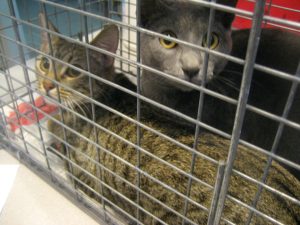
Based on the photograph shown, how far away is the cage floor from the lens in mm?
886

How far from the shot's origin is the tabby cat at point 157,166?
61cm

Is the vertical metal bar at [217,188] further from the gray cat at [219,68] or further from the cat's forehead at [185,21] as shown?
the cat's forehead at [185,21]

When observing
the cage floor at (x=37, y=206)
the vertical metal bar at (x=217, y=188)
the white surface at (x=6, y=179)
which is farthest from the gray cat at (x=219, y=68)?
the white surface at (x=6, y=179)

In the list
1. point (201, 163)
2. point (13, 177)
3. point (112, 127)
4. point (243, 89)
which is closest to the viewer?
point (243, 89)

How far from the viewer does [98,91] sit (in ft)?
3.06

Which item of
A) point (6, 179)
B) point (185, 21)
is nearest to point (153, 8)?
point (185, 21)

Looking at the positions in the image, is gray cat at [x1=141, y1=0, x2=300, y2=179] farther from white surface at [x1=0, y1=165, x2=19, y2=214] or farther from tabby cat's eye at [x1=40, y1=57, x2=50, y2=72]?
white surface at [x1=0, y1=165, x2=19, y2=214]

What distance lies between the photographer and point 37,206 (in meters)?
0.92

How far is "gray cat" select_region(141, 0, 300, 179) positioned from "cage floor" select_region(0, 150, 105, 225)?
396 millimetres

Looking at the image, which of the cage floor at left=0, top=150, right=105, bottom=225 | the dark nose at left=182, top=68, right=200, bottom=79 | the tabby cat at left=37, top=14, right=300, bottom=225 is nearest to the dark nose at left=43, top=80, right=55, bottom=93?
the tabby cat at left=37, top=14, right=300, bottom=225

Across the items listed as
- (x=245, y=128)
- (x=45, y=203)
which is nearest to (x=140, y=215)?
(x=45, y=203)

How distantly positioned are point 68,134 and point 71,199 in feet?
0.63

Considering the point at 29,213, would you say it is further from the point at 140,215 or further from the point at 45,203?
the point at 140,215

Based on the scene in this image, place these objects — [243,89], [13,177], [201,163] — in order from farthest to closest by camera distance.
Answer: [13,177], [201,163], [243,89]
